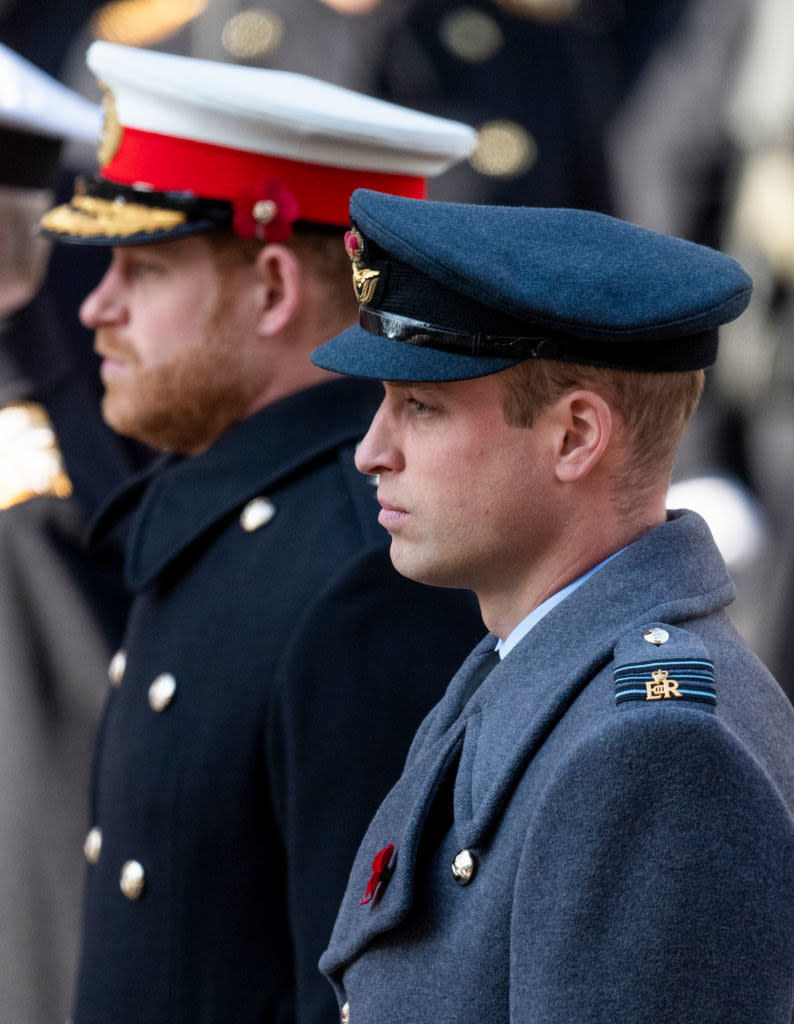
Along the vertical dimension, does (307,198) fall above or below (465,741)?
above

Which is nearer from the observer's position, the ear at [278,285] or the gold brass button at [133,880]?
the gold brass button at [133,880]

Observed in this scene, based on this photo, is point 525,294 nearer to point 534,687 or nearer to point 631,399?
point 631,399

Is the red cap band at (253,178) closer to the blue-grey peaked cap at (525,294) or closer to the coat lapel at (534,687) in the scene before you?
the blue-grey peaked cap at (525,294)

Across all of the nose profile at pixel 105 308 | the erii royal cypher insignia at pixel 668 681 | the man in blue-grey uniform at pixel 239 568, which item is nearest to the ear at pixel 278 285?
the man in blue-grey uniform at pixel 239 568

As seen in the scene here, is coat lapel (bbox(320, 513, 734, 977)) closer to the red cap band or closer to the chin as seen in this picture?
the chin

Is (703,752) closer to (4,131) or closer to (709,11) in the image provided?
(4,131)

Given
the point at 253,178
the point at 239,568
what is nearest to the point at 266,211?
the point at 253,178

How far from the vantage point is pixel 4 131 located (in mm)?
3225

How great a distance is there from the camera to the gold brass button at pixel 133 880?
7.15 feet

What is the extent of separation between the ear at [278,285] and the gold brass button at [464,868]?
116 centimetres

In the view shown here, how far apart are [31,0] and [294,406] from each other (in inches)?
105

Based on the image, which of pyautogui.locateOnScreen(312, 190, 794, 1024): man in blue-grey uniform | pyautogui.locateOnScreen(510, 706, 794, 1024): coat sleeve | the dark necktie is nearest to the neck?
pyautogui.locateOnScreen(312, 190, 794, 1024): man in blue-grey uniform

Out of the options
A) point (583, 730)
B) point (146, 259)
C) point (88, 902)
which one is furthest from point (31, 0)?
point (583, 730)

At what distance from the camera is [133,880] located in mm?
2186
